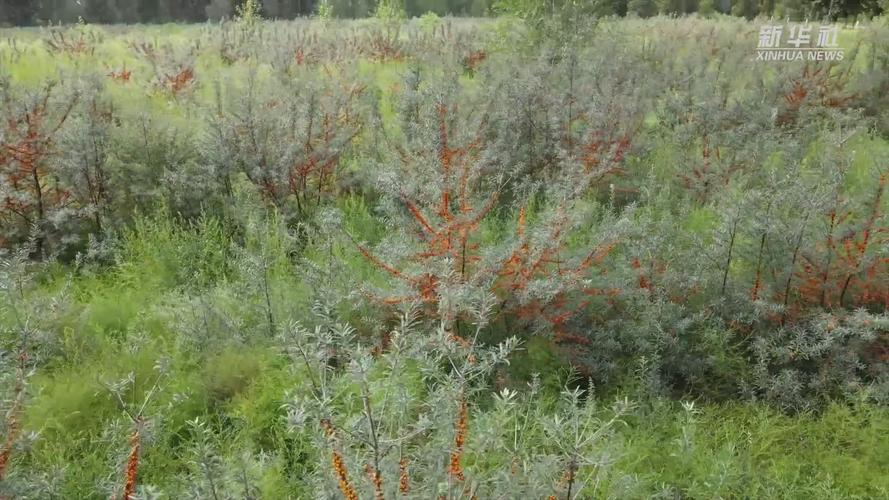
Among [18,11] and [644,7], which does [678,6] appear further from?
[18,11]

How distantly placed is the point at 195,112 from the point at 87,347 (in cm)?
360

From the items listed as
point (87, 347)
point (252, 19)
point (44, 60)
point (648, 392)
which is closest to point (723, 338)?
point (648, 392)

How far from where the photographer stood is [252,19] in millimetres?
13305

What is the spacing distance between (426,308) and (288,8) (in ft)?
85.0

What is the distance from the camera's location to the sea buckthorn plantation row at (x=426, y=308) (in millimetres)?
1950

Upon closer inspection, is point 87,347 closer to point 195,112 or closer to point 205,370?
point 205,370

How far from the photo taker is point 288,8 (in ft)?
85.6

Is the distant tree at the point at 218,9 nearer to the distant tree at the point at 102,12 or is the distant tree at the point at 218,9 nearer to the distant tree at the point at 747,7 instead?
the distant tree at the point at 102,12

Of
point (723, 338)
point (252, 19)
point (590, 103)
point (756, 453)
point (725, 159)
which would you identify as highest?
point (252, 19)

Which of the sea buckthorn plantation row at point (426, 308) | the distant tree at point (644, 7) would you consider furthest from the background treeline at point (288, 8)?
the sea buckthorn plantation row at point (426, 308)

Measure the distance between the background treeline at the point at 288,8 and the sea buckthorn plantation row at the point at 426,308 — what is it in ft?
46.4

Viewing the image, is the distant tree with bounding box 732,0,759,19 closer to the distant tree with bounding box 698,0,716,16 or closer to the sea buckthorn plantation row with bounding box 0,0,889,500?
the distant tree with bounding box 698,0,716,16

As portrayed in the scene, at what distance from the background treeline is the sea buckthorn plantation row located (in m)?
14.1

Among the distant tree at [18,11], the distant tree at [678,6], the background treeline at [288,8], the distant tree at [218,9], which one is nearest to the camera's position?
the background treeline at [288,8]
